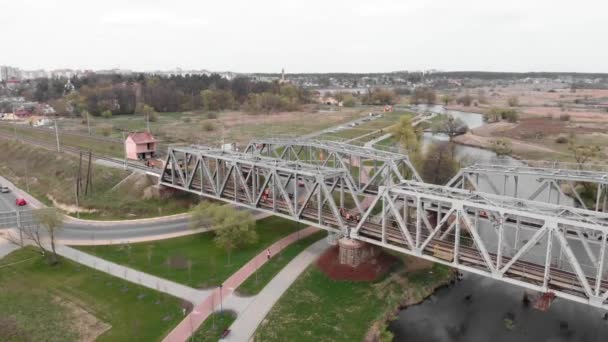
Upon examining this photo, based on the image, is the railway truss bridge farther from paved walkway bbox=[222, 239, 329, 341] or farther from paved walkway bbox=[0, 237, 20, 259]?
paved walkway bbox=[0, 237, 20, 259]

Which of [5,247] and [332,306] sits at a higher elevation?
[5,247]

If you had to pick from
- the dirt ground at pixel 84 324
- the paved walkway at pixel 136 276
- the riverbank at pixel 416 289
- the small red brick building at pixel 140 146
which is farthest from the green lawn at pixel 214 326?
the small red brick building at pixel 140 146

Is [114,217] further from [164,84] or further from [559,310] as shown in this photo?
[164,84]

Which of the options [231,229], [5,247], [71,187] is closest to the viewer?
[231,229]

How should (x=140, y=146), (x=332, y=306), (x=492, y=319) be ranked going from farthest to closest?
(x=140, y=146) → (x=332, y=306) → (x=492, y=319)

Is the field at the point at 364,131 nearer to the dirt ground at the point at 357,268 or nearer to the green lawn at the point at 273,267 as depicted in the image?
the green lawn at the point at 273,267

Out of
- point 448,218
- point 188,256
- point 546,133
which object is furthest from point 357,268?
point 546,133

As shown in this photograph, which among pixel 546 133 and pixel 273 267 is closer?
pixel 273 267

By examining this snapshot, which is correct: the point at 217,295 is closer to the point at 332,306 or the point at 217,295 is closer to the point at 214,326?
the point at 214,326
